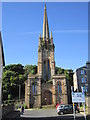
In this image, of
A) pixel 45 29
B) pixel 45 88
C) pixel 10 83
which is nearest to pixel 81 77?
pixel 45 88

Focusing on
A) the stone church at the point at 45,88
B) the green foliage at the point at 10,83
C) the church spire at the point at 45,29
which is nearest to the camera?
the stone church at the point at 45,88

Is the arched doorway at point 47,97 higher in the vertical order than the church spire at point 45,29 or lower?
lower

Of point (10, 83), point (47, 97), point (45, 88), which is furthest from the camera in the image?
point (10, 83)

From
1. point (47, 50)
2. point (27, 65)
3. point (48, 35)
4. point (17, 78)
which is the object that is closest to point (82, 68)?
point (47, 50)

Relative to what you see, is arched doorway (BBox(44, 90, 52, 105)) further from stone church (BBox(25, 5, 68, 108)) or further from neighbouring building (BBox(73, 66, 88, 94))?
neighbouring building (BBox(73, 66, 88, 94))

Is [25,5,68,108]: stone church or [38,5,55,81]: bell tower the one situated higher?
[38,5,55,81]: bell tower

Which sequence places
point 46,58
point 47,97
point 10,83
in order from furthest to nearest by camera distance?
point 10,83, point 46,58, point 47,97

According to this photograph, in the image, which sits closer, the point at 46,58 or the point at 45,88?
the point at 45,88

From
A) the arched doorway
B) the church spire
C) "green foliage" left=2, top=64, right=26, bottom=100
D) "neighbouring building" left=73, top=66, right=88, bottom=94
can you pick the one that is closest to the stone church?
the arched doorway

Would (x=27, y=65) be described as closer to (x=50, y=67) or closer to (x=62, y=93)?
(x=50, y=67)

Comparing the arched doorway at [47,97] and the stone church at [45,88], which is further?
the arched doorway at [47,97]

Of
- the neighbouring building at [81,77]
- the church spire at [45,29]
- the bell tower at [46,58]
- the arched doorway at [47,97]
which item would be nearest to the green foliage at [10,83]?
the bell tower at [46,58]

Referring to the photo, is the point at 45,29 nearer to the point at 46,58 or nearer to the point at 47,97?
the point at 46,58

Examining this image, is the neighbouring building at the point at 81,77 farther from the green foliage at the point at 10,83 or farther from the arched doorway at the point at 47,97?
the green foliage at the point at 10,83
